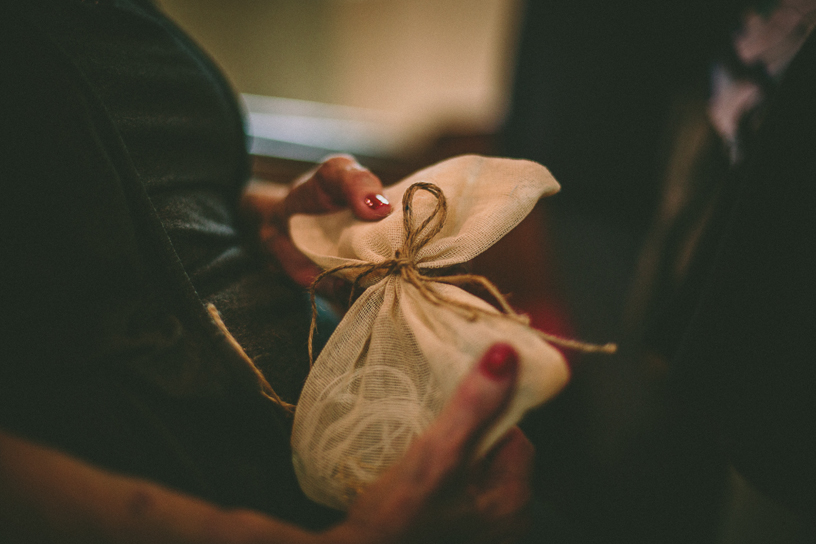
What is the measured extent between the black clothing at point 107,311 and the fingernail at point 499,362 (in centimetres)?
18

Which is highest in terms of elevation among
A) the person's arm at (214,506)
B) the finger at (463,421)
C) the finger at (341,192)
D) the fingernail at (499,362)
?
the finger at (341,192)

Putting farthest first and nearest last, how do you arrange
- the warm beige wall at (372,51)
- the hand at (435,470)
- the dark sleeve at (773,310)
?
the warm beige wall at (372,51) < the dark sleeve at (773,310) < the hand at (435,470)

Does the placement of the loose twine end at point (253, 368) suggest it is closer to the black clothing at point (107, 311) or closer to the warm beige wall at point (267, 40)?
the black clothing at point (107, 311)

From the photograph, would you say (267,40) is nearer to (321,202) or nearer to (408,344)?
(321,202)

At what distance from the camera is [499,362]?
22 cm

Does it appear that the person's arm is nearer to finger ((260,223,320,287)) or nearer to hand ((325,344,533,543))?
hand ((325,344,533,543))

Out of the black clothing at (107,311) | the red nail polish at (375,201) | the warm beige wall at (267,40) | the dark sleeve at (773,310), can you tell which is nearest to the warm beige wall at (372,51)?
the warm beige wall at (267,40)

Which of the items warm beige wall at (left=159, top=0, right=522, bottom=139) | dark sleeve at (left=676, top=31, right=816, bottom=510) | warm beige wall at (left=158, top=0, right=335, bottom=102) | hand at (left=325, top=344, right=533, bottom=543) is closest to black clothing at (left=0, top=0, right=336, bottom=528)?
hand at (left=325, top=344, right=533, bottom=543)

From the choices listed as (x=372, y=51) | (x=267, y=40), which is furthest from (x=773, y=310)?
(x=267, y=40)

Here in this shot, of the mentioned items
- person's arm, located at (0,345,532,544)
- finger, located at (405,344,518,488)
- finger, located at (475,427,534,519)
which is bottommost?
finger, located at (475,427,534,519)

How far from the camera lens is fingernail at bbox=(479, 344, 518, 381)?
22cm

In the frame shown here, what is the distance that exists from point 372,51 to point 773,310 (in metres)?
2.24

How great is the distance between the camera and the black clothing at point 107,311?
9.9 inches

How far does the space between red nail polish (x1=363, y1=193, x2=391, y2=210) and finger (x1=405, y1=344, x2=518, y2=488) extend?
0.19 meters
